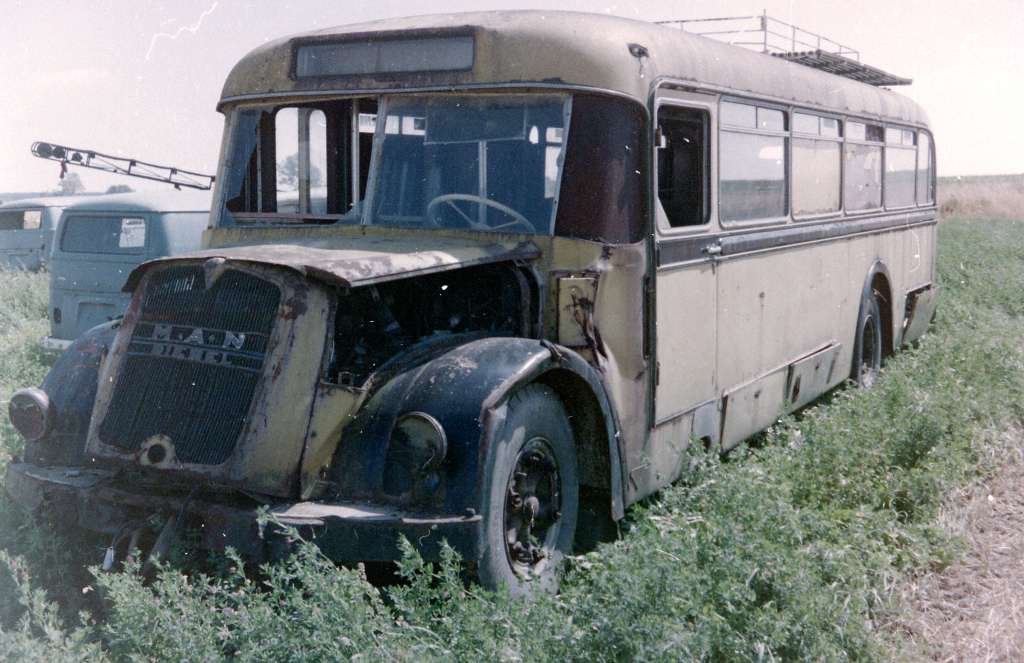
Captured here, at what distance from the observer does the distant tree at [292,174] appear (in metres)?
5.72

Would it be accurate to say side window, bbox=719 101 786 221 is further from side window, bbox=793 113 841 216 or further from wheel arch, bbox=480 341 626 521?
wheel arch, bbox=480 341 626 521

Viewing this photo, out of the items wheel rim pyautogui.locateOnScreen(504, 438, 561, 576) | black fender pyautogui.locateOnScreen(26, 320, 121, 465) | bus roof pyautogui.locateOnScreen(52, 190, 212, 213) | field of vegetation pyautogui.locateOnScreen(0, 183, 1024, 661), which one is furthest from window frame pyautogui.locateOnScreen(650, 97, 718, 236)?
bus roof pyautogui.locateOnScreen(52, 190, 212, 213)

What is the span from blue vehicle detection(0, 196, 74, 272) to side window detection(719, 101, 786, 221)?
15.6m

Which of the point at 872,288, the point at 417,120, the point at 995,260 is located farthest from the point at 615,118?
the point at 995,260

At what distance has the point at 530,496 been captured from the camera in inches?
178

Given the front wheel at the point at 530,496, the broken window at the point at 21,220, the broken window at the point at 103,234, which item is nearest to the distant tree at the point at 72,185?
the broken window at the point at 21,220

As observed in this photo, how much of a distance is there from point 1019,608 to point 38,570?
166 inches

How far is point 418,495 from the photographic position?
4023 mm

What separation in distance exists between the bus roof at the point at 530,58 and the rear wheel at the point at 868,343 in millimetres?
3450

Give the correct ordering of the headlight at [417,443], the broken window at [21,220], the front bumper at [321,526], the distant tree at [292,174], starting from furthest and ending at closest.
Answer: the broken window at [21,220], the distant tree at [292,174], the headlight at [417,443], the front bumper at [321,526]

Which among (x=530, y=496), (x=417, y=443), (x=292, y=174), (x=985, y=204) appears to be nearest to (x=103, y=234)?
(x=292, y=174)

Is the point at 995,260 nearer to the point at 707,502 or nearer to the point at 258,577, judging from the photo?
the point at 707,502

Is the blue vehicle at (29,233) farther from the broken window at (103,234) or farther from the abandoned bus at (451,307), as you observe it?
the abandoned bus at (451,307)

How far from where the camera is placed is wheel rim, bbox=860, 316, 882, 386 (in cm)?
934
